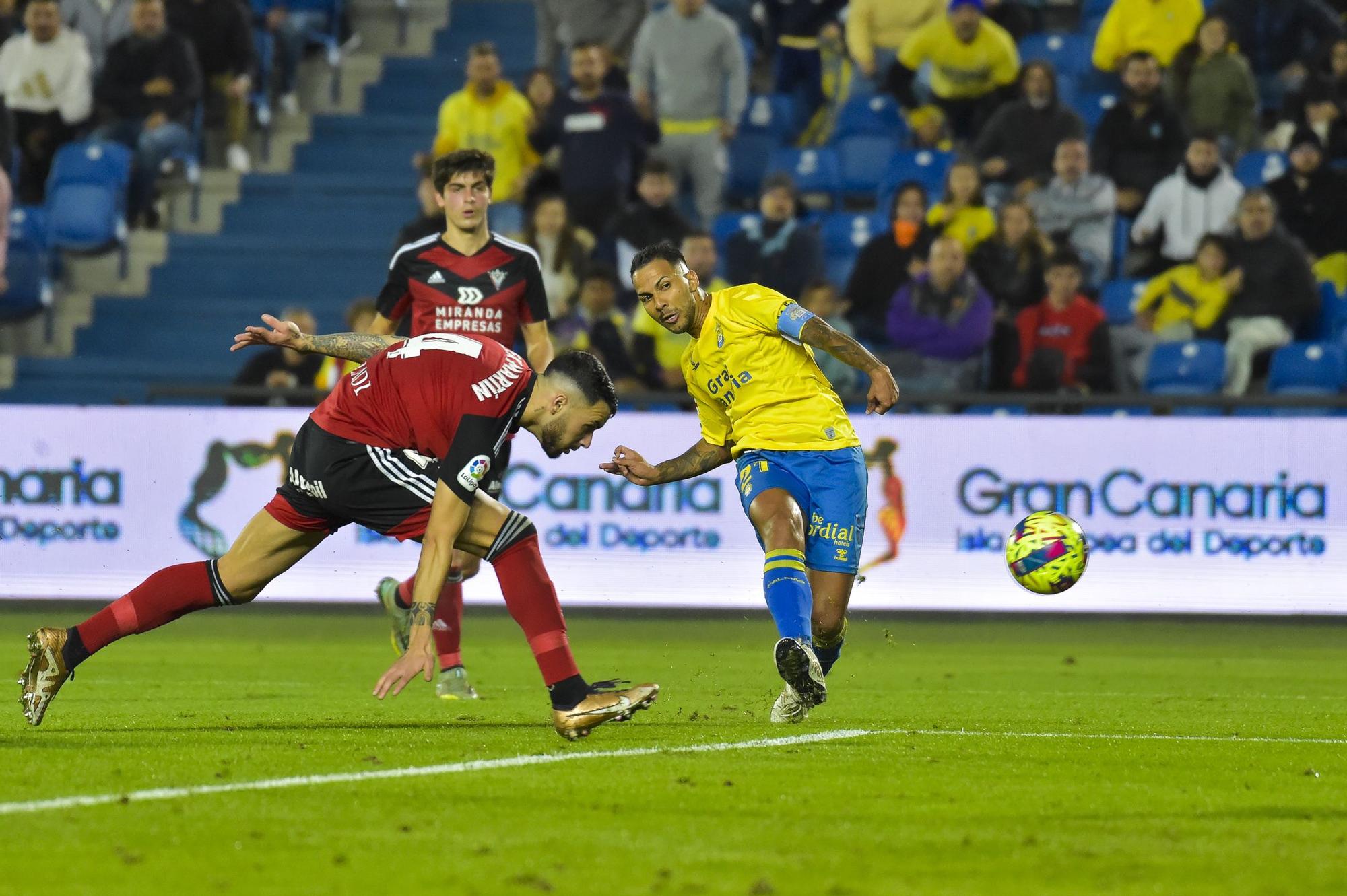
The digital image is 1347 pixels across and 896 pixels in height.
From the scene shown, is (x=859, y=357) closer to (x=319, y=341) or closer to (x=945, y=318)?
(x=319, y=341)

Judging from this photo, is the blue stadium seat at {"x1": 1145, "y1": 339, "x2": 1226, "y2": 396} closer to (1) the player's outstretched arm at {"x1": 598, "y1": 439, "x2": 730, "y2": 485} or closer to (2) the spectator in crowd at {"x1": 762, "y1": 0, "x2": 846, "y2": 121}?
(2) the spectator in crowd at {"x1": 762, "y1": 0, "x2": 846, "y2": 121}

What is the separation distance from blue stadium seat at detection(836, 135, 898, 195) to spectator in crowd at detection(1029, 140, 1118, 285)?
86.6 inches

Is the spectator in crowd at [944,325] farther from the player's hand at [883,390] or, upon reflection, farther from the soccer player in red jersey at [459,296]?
the player's hand at [883,390]

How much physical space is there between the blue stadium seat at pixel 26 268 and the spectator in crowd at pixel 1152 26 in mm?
9637

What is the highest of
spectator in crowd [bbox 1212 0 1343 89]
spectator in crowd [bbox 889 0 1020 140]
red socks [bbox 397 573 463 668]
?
spectator in crowd [bbox 1212 0 1343 89]

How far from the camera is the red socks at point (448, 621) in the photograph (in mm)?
9938

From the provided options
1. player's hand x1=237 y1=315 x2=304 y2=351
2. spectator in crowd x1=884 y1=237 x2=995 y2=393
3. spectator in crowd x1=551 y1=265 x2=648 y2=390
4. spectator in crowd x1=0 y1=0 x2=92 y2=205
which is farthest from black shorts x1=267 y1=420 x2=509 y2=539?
spectator in crowd x1=0 y1=0 x2=92 y2=205

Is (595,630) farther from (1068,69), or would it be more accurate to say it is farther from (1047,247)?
(1068,69)

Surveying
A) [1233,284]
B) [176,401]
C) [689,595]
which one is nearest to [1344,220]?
[1233,284]

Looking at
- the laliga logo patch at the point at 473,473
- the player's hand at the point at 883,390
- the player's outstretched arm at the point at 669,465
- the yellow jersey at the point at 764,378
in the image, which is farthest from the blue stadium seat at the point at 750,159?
the laliga logo patch at the point at 473,473

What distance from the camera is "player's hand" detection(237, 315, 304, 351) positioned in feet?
25.4

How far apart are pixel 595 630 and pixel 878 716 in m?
Result: 5.77

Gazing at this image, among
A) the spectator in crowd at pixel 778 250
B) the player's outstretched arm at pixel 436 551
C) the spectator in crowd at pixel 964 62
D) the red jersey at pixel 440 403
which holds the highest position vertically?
the spectator in crowd at pixel 964 62

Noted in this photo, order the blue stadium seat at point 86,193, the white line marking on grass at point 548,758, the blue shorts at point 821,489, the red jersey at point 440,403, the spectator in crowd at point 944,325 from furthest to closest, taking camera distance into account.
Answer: the blue stadium seat at point 86,193
the spectator in crowd at point 944,325
the blue shorts at point 821,489
the red jersey at point 440,403
the white line marking on grass at point 548,758
